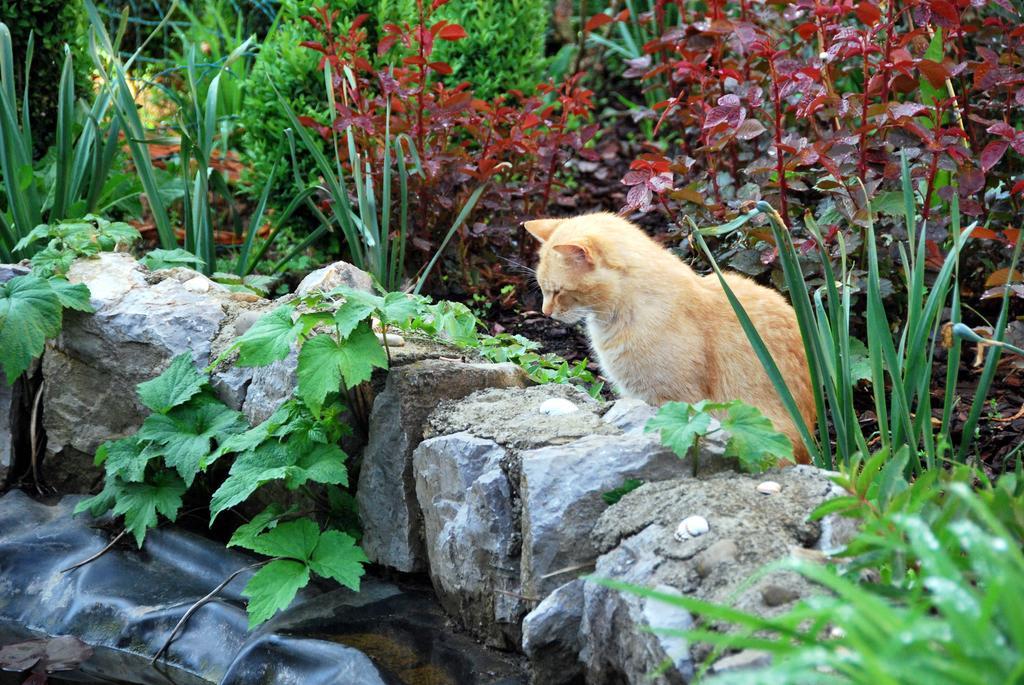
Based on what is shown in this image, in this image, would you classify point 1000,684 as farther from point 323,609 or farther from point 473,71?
point 473,71

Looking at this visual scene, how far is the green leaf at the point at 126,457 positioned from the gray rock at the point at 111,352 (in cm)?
29

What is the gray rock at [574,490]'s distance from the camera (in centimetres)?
272

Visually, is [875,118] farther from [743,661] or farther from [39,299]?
[39,299]

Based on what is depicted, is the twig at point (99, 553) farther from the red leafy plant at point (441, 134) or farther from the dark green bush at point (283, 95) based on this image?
the dark green bush at point (283, 95)

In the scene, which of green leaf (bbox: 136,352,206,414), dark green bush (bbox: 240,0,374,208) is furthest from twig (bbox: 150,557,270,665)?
dark green bush (bbox: 240,0,374,208)

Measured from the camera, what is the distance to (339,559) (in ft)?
10.4

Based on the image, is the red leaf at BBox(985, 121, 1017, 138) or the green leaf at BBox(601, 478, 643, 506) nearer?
the green leaf at BBox(601, 478, 643, 506)

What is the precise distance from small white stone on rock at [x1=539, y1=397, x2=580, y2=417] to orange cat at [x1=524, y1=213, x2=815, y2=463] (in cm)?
32

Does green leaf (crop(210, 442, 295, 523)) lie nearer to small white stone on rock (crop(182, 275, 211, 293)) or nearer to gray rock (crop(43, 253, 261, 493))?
gray rock (crop(43, 253, 261, 493))

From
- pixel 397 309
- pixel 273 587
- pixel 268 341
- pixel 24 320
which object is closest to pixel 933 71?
pixel 397 309

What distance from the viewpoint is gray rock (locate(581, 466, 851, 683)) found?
7.08 ft

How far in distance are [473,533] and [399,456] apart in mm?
451

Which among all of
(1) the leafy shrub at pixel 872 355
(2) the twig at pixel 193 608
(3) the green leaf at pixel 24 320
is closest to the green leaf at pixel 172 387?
(3) the green leaf at pixel 24 320

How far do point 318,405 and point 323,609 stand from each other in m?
0.63
